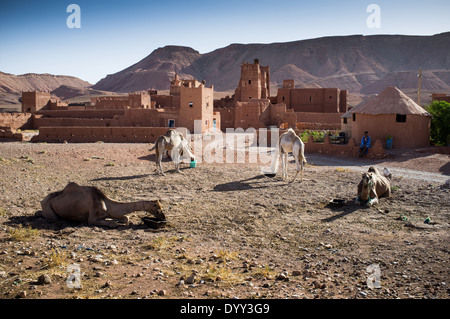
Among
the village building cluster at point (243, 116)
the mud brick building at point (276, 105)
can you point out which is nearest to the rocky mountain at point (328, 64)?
the mud brick building at point (276, 105)

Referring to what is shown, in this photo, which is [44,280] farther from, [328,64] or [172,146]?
[328,64]

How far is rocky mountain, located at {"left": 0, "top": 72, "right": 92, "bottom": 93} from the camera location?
104 metres

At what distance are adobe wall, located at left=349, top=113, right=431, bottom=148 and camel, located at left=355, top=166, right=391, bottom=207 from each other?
409 inches

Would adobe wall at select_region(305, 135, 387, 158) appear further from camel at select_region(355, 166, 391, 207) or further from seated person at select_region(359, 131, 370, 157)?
camel at select_region(355, 166, 391, 207)

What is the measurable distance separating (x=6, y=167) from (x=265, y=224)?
10365 millimetres

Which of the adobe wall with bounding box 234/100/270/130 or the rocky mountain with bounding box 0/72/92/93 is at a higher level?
the rocky mountain with bounding box 0/72/92/93

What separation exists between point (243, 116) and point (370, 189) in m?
27.0

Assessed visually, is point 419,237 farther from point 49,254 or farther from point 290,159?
point 290,159

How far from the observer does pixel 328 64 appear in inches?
4668

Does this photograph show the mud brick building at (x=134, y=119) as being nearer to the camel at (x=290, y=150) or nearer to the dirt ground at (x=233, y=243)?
the camel at (x=290, y=150)

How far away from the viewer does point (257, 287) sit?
16.8 feet

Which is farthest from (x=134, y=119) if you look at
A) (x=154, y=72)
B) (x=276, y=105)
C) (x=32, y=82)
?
(x=32, y=82)

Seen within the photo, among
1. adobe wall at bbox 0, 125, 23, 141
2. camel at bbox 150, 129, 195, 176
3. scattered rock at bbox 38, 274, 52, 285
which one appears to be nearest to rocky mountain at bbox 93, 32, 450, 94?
→ adobe wall at bbox 0, 125, 23, 141
